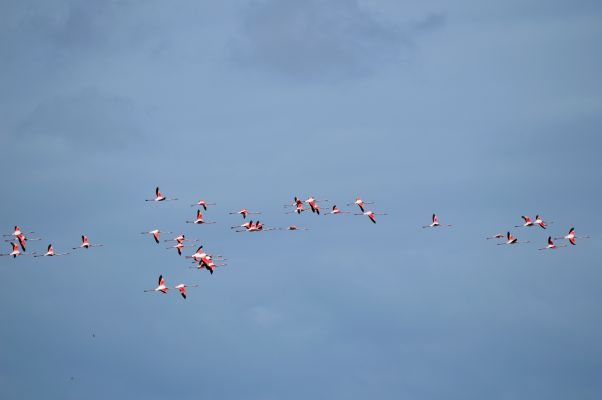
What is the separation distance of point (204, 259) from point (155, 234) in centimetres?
1581

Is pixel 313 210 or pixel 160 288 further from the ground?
pixel 313 210

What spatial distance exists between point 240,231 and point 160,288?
1255 centimetres

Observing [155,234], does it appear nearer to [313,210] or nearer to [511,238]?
[313,210]

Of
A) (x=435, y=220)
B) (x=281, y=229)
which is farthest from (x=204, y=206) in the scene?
(x=435, y=220)

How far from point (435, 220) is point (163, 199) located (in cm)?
3682

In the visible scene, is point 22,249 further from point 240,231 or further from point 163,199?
point 240,231

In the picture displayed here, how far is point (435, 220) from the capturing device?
548ft

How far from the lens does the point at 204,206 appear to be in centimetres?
16950

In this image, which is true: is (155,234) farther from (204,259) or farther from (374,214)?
(374,214)

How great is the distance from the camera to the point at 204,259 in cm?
14962

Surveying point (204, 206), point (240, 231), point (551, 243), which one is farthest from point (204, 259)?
point (551, 243)

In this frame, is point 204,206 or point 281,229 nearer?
point 281,229

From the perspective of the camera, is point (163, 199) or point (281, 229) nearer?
point (281, 229)

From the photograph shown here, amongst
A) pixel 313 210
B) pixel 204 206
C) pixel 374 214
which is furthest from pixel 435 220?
pixel 204 206
